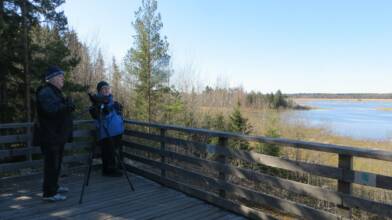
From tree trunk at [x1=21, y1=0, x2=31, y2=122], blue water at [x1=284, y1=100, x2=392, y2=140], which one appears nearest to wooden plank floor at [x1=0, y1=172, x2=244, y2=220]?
tree trunk at [x1=21, y1=0, x2=31, y2=122]

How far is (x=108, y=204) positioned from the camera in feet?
12.3

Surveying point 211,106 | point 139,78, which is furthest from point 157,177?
point 211,106

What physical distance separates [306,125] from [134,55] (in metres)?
10.4

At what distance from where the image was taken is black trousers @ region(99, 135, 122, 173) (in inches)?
194

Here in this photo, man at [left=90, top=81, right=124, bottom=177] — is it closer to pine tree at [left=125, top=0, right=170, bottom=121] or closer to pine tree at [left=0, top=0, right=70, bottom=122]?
pine tree at [left=0, top=0, right=70, bottom=122]

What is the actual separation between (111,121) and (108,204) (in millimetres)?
1329

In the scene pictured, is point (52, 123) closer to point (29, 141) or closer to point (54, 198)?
point (54, 198)

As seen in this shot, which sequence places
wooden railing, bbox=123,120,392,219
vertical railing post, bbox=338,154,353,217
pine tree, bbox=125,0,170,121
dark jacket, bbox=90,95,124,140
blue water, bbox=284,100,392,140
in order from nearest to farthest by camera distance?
wooden railing, bbox=123,120,392,219
vertical railing post, bbox=338,154,353,217
dark jacket, bbox=90,95,124,140
pine tree, bbox=125,0,170,121
blue water, bbox=284,100,392,140

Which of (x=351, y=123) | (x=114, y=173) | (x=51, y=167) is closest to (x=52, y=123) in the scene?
(x=51, y=167)

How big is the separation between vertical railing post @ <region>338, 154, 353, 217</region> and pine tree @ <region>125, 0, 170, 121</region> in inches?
454

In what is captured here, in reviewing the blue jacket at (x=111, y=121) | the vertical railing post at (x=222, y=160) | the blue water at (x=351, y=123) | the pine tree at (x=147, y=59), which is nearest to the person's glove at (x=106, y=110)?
the blue jacket at (x=111, y=121)

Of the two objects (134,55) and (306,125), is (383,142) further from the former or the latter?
(134,55)

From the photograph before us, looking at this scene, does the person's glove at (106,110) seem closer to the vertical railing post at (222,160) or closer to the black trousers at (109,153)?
the black trousers at (109,153)

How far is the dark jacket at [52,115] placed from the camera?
358 centimetres
